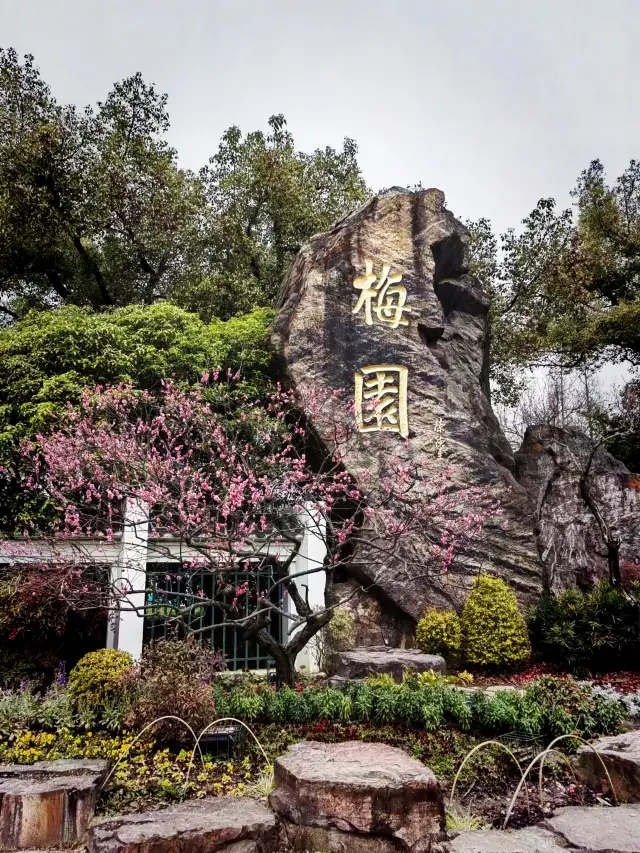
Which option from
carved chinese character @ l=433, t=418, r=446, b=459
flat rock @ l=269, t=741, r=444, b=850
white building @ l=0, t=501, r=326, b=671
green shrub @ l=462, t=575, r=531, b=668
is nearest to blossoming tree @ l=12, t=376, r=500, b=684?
white building @ l=0, t=501, r=326, b=671

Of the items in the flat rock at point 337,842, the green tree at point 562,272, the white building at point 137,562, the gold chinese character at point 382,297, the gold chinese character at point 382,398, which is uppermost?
the green tree at point 562,272

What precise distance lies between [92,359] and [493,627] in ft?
23.7

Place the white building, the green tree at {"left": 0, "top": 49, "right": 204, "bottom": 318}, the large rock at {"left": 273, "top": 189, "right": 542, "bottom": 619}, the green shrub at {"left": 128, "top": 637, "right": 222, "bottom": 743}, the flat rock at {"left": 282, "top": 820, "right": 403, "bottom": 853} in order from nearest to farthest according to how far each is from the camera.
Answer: the flat rock at {"left": 282, "top": 820, "right": 403, "bottom": 853} → the green shrub at {"left": 128, "top": 637, "right": 222, "bottom": 743} → the white building → the large rock at {"left": 273, "top": 189, "right": 542, "bottom": 619} → the green tree at {"left": 0, "top": 49, "right": 204, "bottom": 318}

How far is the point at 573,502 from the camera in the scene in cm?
1184

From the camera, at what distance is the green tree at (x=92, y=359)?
29.1 feet

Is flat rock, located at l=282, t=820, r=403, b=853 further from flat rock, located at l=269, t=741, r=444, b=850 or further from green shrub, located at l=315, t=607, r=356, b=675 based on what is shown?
green shrub, located at l=315, t=607, r=356, b=675

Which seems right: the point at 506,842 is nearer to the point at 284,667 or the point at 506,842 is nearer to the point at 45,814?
the point at 45,814

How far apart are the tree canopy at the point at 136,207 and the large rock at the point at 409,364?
3277 millimetres

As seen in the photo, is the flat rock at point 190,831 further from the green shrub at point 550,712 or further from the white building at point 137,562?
the white building at point 137,562

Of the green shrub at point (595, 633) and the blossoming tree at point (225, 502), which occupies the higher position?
the blossoming tree at point (225, 502)

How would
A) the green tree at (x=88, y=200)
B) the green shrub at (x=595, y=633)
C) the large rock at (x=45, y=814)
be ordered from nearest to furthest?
1. the large rock at (x=45, y=814)
2. the green shrub at (x=595, y=633)
3. the green tree at (x=88, y=200)

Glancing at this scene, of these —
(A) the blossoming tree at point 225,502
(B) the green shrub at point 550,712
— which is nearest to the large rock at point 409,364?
(A) the blossoming tree at point 225,502

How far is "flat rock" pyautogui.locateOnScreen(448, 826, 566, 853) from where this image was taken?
123 inches

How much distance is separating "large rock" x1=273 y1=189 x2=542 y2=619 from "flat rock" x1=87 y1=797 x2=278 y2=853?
5.61 metres
